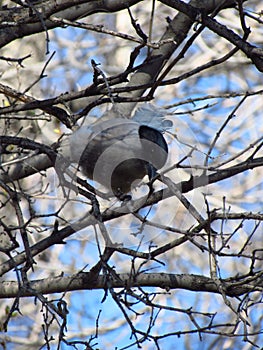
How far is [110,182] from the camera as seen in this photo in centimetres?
342

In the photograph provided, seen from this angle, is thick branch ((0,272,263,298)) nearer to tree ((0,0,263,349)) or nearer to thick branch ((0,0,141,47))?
tree ((0,0,263,349))

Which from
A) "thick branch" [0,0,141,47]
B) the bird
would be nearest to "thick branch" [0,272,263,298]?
the bird

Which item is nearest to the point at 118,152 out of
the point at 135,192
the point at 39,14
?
the point at 135,192

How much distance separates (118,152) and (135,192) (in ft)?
1.26

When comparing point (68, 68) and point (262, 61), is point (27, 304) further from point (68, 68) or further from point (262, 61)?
point (262, 61)

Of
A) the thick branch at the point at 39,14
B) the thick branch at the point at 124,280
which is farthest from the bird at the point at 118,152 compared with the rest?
the thick branch at the point at 39,14

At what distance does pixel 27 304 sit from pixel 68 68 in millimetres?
2825

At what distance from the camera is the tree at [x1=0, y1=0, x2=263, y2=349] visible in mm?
2855

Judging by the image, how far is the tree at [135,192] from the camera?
2855mm

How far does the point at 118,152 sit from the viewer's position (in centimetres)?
326

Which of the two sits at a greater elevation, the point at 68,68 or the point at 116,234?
the point at 68,68

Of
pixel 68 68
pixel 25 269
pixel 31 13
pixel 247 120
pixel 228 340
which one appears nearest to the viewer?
pixel 25 269

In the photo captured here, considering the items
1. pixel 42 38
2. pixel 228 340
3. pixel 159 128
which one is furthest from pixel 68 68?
pixel 159 128

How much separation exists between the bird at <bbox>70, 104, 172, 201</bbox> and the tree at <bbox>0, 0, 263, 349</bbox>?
80 millimetres
